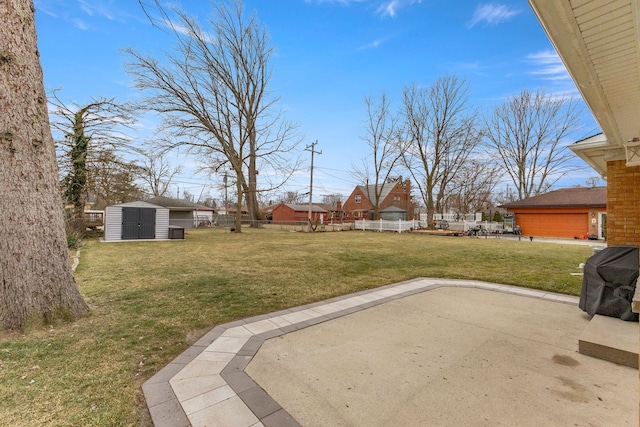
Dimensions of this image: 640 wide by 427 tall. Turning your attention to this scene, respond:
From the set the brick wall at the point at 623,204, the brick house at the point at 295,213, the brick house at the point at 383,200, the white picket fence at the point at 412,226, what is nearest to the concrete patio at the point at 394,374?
the brick wall at the point at 623,204

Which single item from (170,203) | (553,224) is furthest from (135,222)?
(553,224)

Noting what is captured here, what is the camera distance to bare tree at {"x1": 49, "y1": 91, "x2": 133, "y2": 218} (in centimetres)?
1189

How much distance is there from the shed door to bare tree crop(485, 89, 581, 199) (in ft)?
90.3

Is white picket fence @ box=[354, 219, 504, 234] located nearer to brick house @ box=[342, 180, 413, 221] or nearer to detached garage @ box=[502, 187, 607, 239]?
detached garage @ box=[502, 187, 607, 239]

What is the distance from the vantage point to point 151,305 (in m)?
4.04

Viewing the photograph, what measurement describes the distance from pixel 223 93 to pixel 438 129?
17.0 meters

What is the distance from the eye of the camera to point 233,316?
369cm

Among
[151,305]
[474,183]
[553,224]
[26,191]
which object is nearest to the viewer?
[26,191]

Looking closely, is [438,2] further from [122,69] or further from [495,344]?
[122,69]

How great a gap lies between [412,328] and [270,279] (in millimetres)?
3296

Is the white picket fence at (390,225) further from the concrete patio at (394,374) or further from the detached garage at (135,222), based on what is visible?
the concrete patio at (394,374)

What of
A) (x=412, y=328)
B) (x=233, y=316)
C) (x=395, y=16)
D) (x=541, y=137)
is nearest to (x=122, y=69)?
(x=395, y=16)

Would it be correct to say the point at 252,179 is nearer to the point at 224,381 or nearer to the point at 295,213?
the point at 295,213

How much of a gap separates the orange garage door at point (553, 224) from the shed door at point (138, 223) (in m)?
24.5
